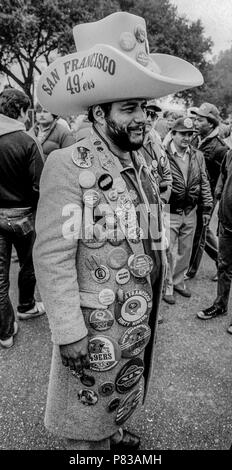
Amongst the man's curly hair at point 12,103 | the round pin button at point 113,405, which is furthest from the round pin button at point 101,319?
the man's curly hair at point 12,103

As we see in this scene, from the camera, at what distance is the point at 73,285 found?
1.39 m

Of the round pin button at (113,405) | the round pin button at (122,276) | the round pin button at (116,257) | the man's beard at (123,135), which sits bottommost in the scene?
the round pin button at (113,405)

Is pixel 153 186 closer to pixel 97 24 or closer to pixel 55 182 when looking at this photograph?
pixel 55 182

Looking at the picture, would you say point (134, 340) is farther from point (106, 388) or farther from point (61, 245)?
point (61, 245)

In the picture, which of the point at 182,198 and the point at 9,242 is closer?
the point at 9,242

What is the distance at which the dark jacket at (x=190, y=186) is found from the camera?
11.8 feet

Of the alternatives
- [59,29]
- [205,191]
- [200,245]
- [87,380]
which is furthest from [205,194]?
[59,29]

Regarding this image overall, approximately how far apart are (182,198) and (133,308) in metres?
2.30

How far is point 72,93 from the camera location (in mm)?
1460

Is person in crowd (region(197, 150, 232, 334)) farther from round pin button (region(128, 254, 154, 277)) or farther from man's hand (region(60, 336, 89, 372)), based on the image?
man's hand (region(60, 336, 89, 372))

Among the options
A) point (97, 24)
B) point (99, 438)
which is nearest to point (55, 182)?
point (97, 24)

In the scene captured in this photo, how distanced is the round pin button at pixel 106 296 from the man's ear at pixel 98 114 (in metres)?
0.74

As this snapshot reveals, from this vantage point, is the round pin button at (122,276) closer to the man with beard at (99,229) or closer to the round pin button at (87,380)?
→ the man with beard at (99,229)
